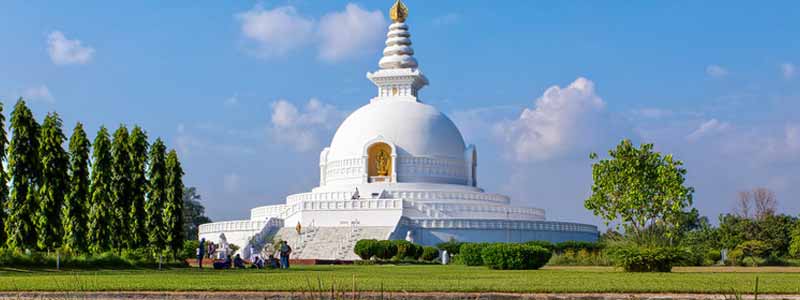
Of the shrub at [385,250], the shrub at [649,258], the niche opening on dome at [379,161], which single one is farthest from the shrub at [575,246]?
the shrub at [649,258]

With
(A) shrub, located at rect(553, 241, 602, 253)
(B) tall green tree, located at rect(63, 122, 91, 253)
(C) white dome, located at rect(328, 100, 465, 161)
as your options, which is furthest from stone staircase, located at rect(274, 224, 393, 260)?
(B) tall green tree, located at rect(63, 122, 91, 253)

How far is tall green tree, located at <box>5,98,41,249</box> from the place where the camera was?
104 feet

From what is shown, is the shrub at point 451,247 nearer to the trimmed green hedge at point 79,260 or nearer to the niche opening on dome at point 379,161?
the niche opening on dome at point 379,161

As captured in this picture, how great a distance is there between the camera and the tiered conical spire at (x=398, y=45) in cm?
7225

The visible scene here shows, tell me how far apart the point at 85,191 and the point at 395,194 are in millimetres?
30405

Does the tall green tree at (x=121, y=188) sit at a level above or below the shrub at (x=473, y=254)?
above

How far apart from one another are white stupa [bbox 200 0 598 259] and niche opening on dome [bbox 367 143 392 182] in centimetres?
7

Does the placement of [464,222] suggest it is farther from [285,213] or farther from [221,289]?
[221,289]

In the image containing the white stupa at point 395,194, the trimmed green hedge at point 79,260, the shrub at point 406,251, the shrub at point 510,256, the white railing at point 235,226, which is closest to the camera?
the trimmed green hedge at point 79,260

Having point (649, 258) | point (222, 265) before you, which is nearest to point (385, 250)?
point (222, 265)

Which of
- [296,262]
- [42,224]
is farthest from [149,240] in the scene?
[296,262]

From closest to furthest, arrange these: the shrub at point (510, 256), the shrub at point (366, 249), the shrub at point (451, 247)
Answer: the shrub at point (510, 256) < the shrub at point (366, 249) < the shrub at point (451, 247)

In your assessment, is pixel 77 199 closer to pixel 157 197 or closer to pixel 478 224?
pixel 157 197

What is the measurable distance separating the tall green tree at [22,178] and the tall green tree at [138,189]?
18.0 feet
